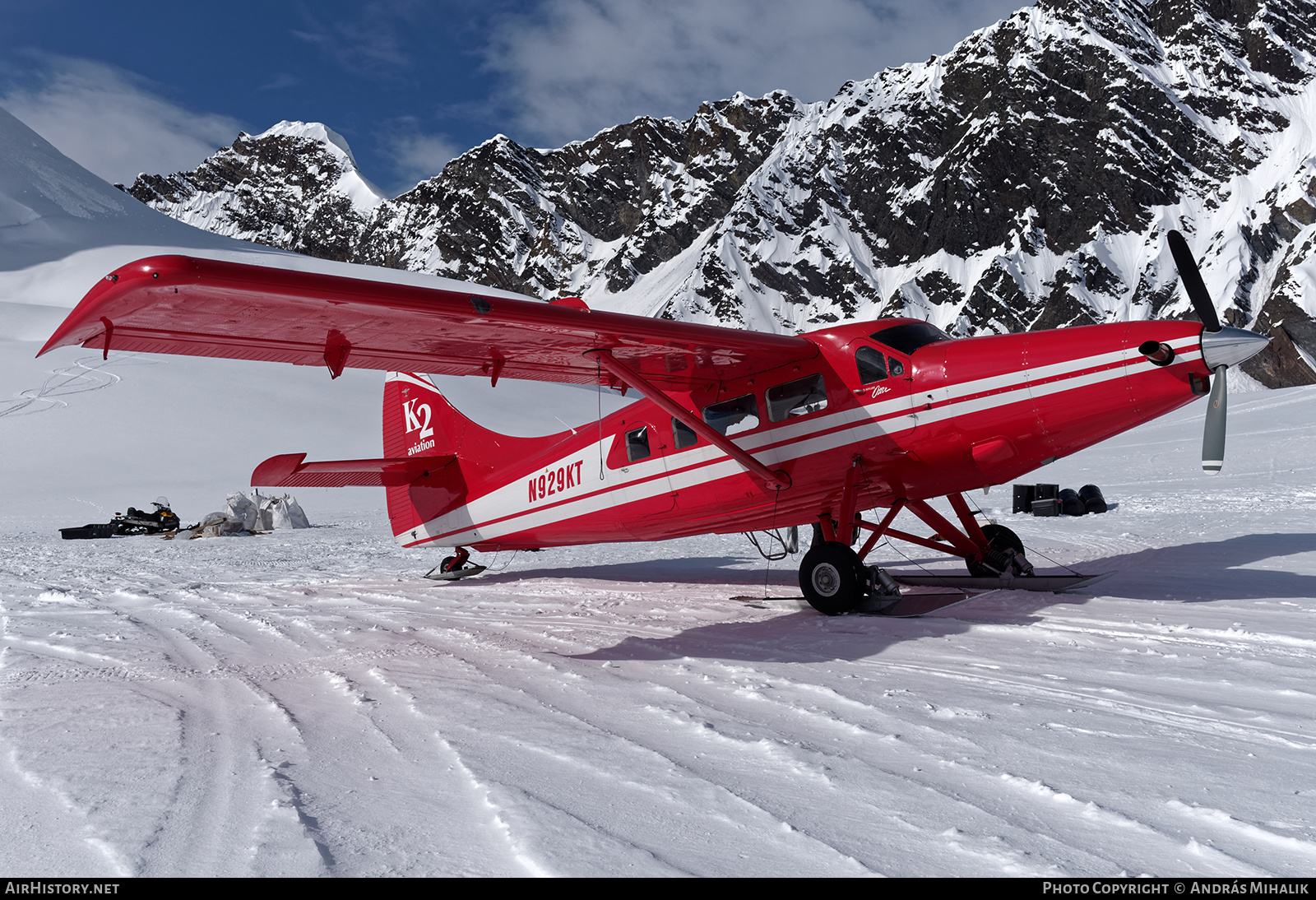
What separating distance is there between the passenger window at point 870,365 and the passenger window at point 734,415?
1.03 m

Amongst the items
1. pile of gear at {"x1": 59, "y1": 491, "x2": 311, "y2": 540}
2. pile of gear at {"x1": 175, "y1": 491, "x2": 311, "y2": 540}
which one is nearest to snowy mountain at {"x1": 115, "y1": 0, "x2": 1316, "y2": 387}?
pile of gear at {"x1": 175, "y1": 491, "x2": 311, "y2": 540}

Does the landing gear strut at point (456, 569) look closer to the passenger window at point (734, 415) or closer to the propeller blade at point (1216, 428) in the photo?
the passenger window at point (734, 415)

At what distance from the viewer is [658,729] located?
3.73 m

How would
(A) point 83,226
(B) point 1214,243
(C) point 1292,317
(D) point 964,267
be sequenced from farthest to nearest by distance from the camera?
(D) point 964,267, (B) point 1214,243, (C) point 1292,317, (A) point 83,226

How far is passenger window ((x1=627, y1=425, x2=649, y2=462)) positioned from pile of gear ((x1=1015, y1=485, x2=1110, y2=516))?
9.42m

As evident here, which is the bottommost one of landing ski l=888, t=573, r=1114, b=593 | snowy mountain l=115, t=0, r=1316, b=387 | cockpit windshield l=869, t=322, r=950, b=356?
landing ski l=888, t=573, r=1114, b=593

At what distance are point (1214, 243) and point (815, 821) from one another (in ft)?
593

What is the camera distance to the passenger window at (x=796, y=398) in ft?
24.3

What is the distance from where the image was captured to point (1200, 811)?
2.57 meters

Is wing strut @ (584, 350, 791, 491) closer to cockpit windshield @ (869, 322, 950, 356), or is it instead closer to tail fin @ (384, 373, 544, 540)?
cockpit windshield @ (869, 322, 950, 356)

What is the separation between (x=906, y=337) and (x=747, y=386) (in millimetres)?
1514

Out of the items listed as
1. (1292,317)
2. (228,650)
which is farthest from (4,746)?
(1292,317)

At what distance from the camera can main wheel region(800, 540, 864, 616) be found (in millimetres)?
6863

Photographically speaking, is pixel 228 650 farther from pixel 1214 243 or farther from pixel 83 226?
pixel 1214 243
